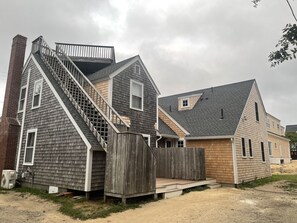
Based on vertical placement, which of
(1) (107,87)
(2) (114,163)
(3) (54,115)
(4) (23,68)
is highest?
(4) (23,68)

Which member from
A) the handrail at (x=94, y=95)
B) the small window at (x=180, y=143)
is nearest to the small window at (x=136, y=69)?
the handrail at (x=94, y=95)

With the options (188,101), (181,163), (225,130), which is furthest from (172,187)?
(188,101)

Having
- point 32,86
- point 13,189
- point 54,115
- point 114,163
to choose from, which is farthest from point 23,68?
point 114,163

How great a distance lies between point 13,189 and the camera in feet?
36.3

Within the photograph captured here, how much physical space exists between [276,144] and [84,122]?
3173cm

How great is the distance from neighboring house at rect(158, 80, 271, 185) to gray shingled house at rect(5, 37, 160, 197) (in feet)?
9.65

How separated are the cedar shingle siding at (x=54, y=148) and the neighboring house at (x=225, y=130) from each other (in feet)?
20.8

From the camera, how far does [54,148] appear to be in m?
10.2

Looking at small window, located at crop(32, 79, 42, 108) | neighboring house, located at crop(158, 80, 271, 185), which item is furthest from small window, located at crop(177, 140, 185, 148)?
small window, located at crop(32, 79, 42, 108)

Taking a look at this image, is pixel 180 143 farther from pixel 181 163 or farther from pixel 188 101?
pixel 188 101

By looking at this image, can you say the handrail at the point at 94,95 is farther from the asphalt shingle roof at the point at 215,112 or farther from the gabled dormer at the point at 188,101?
the gabled dormer at the point at 188,101

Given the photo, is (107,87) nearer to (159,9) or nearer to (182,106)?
(159,9)

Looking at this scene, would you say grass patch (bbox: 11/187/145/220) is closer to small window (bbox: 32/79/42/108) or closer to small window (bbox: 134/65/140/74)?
small window (bbox: 32/79/42/108)

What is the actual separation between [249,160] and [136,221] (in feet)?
38.0
